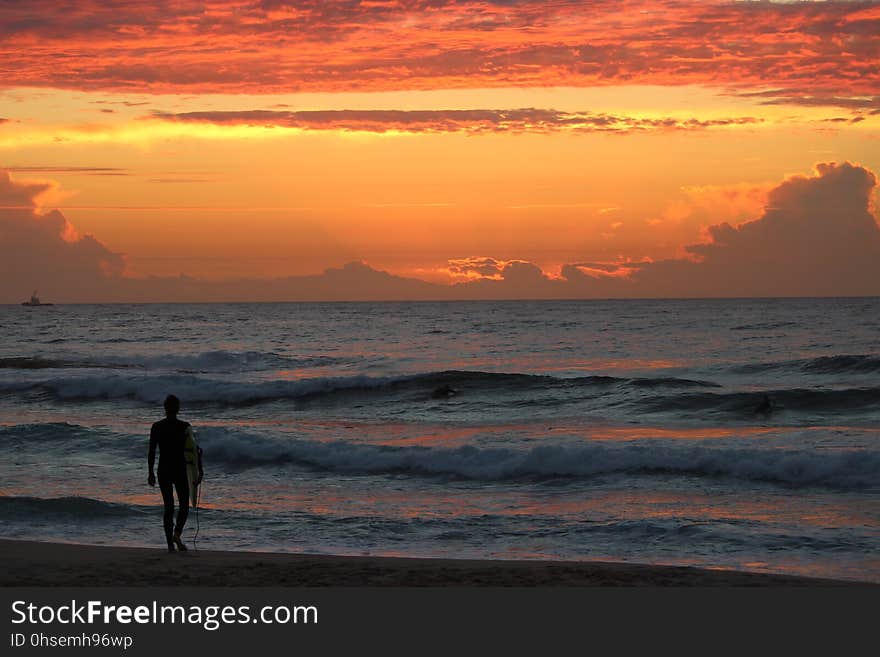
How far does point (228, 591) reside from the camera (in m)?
9.77

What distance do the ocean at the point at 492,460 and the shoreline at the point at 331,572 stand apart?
3.05 ft

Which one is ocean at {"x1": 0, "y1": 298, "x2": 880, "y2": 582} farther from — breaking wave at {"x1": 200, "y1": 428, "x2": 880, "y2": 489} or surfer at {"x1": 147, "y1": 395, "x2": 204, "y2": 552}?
surfer at {"x1": 147, "y1": 395, "x2": 204, "y2": 552}

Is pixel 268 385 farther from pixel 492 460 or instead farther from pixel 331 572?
pixel 331 572

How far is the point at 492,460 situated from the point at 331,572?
952 centimetres

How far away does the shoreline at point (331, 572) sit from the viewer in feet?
34.6

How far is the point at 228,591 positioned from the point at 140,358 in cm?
4898

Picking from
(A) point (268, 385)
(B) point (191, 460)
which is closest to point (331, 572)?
(B) point (191, 460)

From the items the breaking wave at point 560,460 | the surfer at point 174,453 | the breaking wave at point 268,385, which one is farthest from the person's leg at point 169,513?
the breaking wave at point 268,385

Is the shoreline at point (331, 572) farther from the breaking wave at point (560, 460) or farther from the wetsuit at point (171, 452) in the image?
the breaking wave at point (560, 460)

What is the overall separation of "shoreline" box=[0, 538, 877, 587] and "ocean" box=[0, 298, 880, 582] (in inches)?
36.6

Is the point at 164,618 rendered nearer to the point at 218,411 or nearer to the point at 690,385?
the point at 218,411

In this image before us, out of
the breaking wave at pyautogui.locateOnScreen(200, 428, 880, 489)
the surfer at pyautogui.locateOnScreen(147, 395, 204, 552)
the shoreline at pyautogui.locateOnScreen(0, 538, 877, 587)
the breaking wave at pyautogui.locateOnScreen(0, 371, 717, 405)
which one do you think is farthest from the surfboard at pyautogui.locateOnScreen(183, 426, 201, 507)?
the breaking wave at pyautogui.locateOnScreen(0, 371, 717, 405)

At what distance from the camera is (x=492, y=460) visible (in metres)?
20.3

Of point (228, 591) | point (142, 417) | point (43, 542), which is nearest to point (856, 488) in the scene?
point (228, 591)
